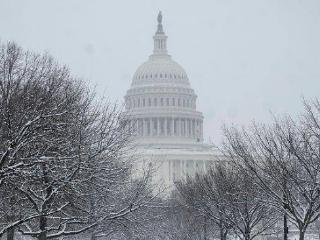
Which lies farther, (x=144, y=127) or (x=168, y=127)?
(x=168, y=127)

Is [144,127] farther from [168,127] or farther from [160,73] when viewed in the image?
[160,73]

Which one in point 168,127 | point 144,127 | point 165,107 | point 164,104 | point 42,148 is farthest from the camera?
point 164,104

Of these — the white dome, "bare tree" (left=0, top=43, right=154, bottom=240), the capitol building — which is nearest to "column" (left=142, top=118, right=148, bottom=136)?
the capitol building

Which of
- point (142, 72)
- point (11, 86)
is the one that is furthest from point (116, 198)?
point (142, 72)

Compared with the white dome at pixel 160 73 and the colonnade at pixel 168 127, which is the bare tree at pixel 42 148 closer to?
the colonnade at pixel 168 127

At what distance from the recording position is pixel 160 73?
188m

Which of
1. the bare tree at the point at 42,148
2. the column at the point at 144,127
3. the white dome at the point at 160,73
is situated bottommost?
the bare tree at the point at 42,148

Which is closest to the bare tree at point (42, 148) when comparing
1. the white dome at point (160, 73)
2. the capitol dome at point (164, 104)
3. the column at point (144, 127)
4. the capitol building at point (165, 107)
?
the capitol building at point (165, 107)

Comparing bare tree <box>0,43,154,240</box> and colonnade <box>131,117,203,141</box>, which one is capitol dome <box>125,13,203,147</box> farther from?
bare tree <box>0,43,154,240</box>

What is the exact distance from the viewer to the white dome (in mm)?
185750

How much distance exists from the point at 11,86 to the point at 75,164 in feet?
8.75

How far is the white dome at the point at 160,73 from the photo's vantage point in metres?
186

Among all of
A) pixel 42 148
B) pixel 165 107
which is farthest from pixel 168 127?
pixel 42 148

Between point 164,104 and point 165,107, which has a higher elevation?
point 164,104
